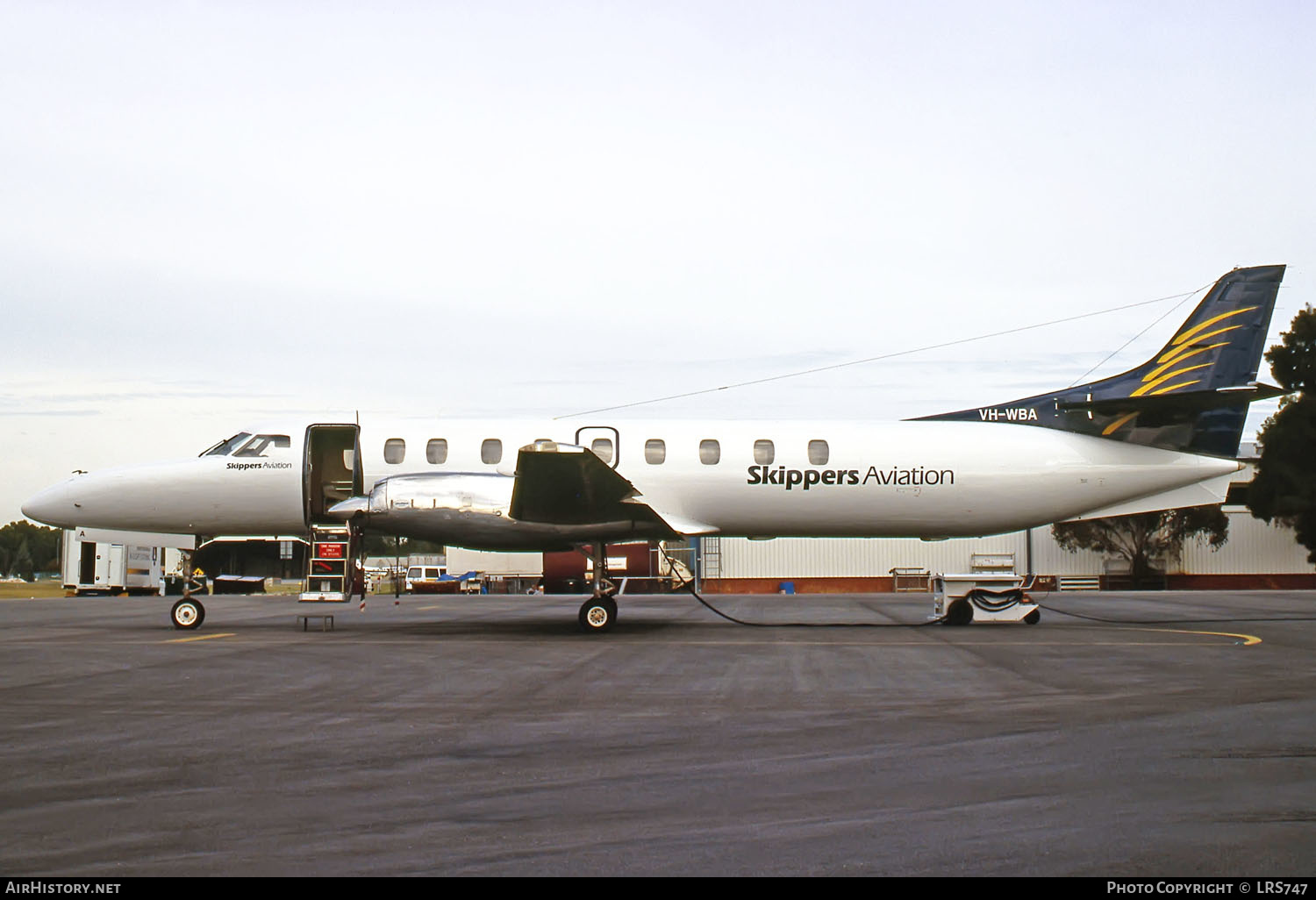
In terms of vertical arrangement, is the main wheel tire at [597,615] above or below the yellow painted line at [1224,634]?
above

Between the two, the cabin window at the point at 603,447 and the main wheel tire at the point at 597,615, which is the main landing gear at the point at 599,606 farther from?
the cabin window at the point at 603,447

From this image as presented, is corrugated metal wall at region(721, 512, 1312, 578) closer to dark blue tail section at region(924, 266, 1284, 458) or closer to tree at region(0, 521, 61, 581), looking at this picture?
dark blue tail section at region(924, 266, 1284, 458)

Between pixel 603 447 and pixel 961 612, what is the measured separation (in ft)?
24.7

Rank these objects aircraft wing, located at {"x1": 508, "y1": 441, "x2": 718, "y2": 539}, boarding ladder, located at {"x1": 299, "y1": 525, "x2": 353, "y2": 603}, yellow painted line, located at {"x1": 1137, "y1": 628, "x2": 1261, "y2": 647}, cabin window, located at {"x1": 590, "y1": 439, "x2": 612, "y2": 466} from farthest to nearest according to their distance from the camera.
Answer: cabin window, located at {"x1": 590, "y1": 439, "x2": 612, "y2": 466} → boarding ladder, located at {"x1": 299, "y1": 525, "x2": 353, "y2": 603} → aircraft wing, located at {"x1": 508, "y1": 441, "x2": 718, "y2": 539} → yellow painted line, located at {"x1": 1137, "y1": 628, "x2": 1261, "y2": 647}

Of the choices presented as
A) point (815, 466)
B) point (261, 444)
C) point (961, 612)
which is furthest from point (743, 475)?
point (261, 444)

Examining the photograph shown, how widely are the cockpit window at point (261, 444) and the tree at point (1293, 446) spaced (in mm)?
42927

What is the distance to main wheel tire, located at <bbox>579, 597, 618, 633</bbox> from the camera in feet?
60.5

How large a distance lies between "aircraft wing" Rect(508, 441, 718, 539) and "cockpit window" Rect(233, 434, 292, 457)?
15.6 feet

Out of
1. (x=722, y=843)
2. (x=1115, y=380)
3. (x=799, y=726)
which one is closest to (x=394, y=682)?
(x=799, y=726)

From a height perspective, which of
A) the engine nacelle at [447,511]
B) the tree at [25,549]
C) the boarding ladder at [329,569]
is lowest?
the tree at [25,549]

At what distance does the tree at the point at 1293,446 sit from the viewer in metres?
47.0

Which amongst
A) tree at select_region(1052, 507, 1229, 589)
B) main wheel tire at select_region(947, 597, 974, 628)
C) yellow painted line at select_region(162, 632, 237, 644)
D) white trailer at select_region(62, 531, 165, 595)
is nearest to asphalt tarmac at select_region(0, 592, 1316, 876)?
yellow painted line at select_region(162, 632, 237, 644)

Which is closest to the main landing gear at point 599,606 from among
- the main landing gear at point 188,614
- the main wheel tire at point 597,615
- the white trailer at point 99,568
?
the main wheel tire at point 597,615
